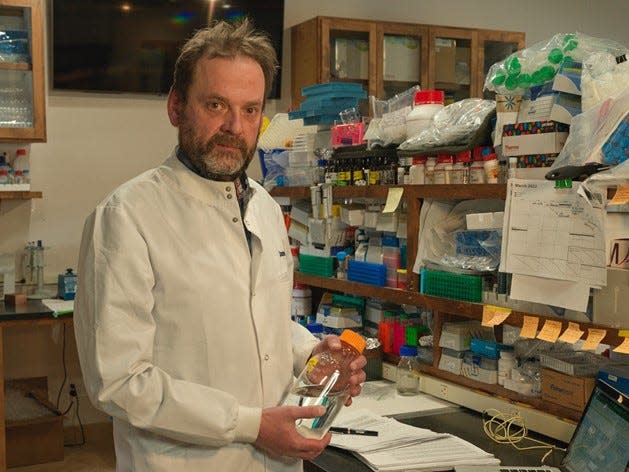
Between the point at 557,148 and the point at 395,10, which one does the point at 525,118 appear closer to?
the point at 557,148

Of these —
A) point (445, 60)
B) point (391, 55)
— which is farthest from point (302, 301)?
point (445, 60)

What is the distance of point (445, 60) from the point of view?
205 inches

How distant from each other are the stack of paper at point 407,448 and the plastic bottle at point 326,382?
261 millimetres

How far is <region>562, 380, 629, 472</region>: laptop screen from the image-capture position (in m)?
1.54

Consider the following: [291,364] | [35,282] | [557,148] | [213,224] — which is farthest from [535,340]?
[35,282]

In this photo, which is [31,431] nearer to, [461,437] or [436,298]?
[436,298]

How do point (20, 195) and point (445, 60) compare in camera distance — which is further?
point (445, 60)

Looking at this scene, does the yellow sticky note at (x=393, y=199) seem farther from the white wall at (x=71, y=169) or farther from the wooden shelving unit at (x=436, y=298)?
the white wall at (x=71, y=169)

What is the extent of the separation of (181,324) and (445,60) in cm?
411

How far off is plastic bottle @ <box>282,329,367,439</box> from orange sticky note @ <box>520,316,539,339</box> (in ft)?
1.70

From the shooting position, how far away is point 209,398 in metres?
1.40

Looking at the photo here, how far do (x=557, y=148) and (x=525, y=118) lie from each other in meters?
0.13

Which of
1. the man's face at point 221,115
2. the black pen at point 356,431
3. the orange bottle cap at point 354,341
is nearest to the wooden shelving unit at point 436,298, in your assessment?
the black pen at point 356,431

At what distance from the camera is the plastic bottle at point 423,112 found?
8.06 ft
